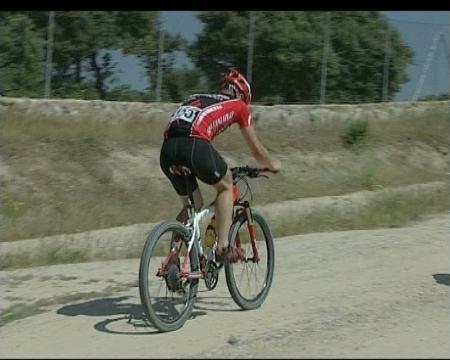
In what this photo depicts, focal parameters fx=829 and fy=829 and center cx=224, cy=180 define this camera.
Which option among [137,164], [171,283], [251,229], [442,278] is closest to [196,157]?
[171,283]

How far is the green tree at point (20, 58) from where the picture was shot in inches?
875

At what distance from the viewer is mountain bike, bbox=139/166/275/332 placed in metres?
6.16

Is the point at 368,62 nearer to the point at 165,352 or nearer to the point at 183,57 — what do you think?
the point at 183,57

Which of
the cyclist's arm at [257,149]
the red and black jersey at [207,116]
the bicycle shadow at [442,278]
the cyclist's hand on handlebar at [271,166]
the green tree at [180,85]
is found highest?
the red and black jersey at [207,116]

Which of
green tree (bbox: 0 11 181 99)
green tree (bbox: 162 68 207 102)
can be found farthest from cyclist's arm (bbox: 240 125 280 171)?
green tree (bbox: 162 68 207 102)

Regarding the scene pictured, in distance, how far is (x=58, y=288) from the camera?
7.88 meters

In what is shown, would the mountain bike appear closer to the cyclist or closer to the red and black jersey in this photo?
the cyclist

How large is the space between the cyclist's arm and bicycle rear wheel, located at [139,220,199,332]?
0.93 m

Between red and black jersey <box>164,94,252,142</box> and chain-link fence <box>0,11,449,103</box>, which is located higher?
red and black jersey <box>164,94,252,142</box>

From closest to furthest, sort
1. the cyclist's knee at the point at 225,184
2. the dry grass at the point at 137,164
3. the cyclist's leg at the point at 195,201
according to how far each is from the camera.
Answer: the cyclist's knee at the point at 225,184, the cyclist's leg at the point at 195,201, the dry grass at the point at 137,164

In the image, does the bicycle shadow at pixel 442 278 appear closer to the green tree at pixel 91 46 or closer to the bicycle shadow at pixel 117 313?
the bicycle shadow at pixel 117 313

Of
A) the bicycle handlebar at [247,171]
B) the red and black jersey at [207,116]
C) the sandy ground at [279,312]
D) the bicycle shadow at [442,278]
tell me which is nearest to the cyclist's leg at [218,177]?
the red and black jersey at [207,116]

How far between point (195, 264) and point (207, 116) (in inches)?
46.2
